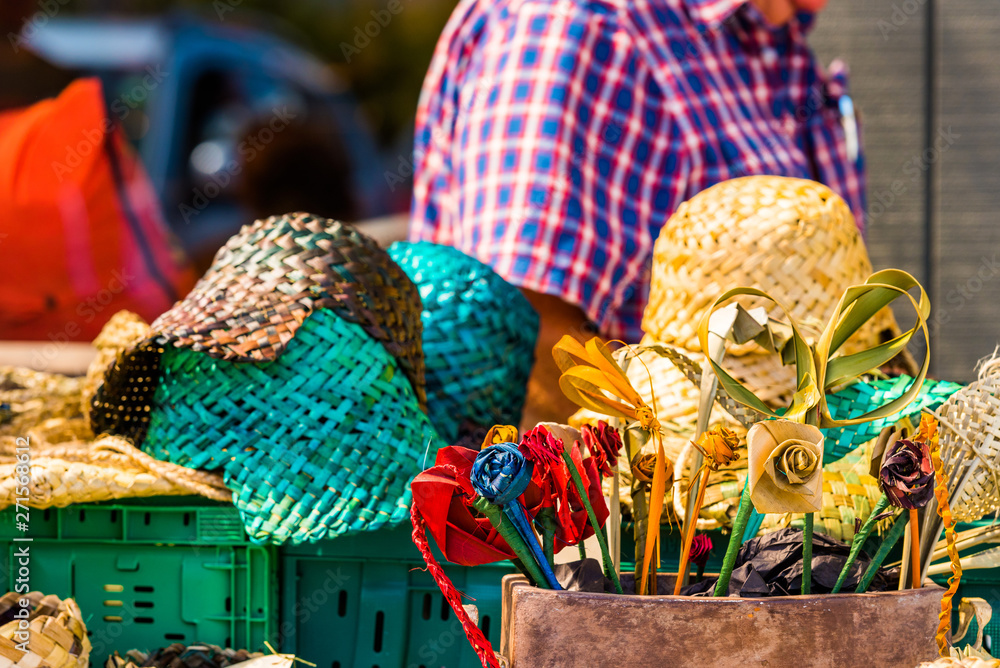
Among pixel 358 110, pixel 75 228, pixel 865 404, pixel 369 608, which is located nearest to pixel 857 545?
pixel 865 404

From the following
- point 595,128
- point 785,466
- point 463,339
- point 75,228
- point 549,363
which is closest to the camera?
point 785,466

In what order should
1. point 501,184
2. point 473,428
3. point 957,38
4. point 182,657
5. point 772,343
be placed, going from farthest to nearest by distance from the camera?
point 957,38 < point 501,184 < point 473,428 < point 182,657 < point 772,343

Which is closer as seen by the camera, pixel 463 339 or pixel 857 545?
pixel 857 545

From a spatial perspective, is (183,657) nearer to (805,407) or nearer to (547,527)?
(547,527)

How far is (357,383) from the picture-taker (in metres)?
0.79

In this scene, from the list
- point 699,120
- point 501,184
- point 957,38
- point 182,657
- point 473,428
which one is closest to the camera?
point 182,657

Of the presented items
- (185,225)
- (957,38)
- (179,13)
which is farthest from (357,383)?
(957,38)

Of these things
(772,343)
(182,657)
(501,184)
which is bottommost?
(182,657)

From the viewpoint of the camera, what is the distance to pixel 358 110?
3.03m

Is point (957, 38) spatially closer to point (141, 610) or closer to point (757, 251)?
point (757, 251)

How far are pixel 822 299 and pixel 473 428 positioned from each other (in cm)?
38

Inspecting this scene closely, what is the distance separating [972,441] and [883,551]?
0.11 meters

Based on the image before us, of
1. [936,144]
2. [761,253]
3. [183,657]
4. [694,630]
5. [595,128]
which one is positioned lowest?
[183,657]

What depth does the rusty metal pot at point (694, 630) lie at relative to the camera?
528 mm
